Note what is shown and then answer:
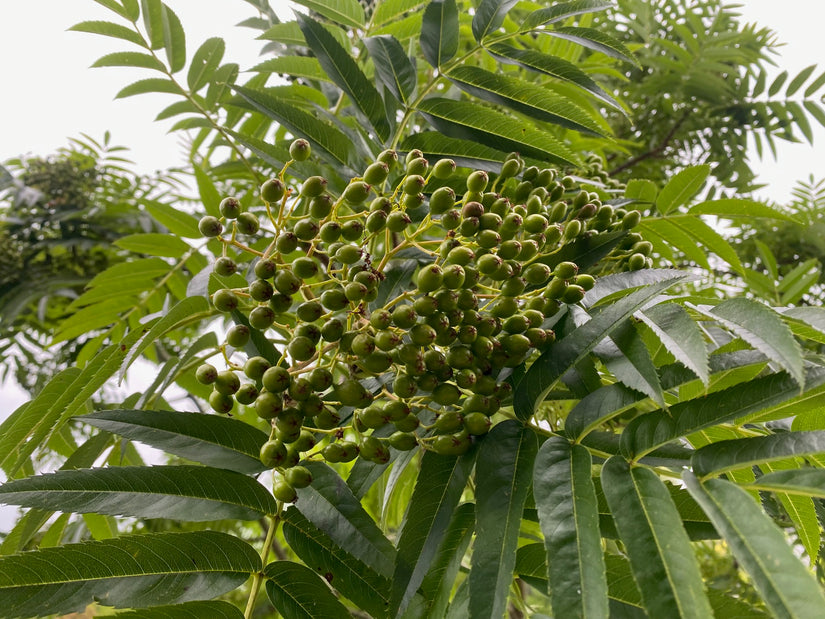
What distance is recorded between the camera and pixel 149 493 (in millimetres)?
780

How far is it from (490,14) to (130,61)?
0.90m

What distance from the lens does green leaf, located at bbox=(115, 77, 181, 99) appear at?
1.54 metres

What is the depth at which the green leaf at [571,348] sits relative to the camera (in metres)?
0.68

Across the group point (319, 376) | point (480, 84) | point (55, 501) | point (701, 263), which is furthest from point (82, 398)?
point (701, 263)

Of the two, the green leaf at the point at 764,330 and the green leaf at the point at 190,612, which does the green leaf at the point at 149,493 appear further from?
the green leaf at the point at 764,330

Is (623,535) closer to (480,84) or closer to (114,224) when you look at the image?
(480,84)

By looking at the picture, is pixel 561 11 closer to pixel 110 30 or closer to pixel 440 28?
pixel 440 28

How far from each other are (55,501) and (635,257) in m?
0.89

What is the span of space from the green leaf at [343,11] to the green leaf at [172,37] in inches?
16.1

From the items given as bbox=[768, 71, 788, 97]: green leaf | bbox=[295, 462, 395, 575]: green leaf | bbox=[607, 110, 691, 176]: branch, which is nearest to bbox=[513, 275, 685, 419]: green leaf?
bbox=[295, 462, 395, 575]: green leaf

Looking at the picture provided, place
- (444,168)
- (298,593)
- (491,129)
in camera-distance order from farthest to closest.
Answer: (491,129) → (444,168) → (298,593)

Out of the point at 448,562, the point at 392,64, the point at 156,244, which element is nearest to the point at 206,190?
the point at 156,244

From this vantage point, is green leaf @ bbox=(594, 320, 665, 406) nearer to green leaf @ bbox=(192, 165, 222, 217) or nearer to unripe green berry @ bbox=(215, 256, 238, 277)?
unripe green berry @ bbox=(215, 256, 238, 277)

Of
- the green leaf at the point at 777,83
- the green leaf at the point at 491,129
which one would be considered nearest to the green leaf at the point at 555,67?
the green leaf at the point at 491,129
